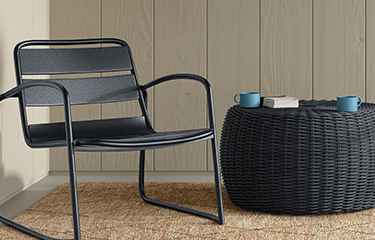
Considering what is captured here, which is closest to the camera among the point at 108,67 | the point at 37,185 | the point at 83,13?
the point at 108,67

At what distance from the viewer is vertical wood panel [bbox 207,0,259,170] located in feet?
7.84

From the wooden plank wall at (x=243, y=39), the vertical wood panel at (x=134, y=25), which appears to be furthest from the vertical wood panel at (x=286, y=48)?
the vertical wood panel at (x=134, y=25)

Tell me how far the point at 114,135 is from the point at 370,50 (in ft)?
4.76

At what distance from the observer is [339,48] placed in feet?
7.84

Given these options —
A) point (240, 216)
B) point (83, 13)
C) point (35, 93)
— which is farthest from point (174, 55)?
point (240, 216)

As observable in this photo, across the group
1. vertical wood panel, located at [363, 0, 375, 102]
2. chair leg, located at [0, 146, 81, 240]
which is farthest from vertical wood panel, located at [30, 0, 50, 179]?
vertical wood panel, located at [363, 0, 375, 102]

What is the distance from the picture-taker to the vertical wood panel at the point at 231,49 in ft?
7.84

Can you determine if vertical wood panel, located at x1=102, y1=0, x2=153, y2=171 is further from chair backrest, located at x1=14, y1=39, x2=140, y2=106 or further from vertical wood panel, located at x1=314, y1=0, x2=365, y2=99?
vertical wood panel, located at x1=314, y1=0, x2=365, y2=99

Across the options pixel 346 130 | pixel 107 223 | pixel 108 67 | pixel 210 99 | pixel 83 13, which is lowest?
pixel 107 223

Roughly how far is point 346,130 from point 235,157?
0.41 meters

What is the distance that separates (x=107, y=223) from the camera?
5.32ft

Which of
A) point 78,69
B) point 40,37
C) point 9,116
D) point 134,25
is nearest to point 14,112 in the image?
point 9,116

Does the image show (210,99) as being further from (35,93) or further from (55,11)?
(55,11)

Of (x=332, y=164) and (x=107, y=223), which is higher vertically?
(x=332, y=164)
